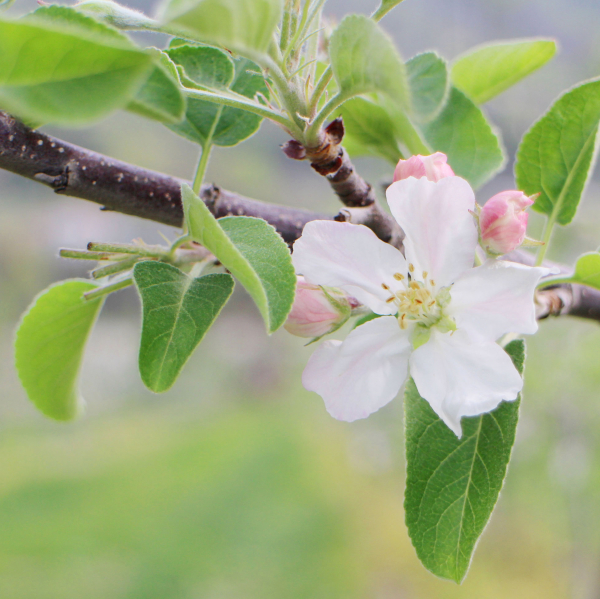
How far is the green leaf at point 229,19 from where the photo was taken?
17cm

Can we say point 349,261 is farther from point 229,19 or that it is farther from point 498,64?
point 498,64

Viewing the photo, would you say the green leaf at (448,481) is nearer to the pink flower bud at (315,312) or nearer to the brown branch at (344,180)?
the pink flower bud at (315,312)

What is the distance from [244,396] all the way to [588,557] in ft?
19.8

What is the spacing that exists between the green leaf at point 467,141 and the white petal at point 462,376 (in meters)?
0.28

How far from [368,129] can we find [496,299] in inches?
13.5

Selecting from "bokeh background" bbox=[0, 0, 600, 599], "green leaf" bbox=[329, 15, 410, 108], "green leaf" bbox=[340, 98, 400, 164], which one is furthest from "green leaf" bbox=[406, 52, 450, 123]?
"bokeh background" bbox=[0, 0, 600, 599]

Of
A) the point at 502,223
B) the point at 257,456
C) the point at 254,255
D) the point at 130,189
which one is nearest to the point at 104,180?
the point at 130,189

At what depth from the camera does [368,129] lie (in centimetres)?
64

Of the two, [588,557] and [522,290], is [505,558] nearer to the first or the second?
[588,557]

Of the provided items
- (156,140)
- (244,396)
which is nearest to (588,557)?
(244,396)

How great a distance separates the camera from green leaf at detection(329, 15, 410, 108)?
24cm

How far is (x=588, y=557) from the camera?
4.62 metres

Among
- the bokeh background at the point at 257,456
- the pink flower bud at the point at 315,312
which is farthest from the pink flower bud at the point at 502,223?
the bokeh background at the point at 257,456

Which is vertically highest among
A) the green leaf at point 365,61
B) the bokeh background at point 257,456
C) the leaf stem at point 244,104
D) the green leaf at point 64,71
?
the green leaf at point 64,71
